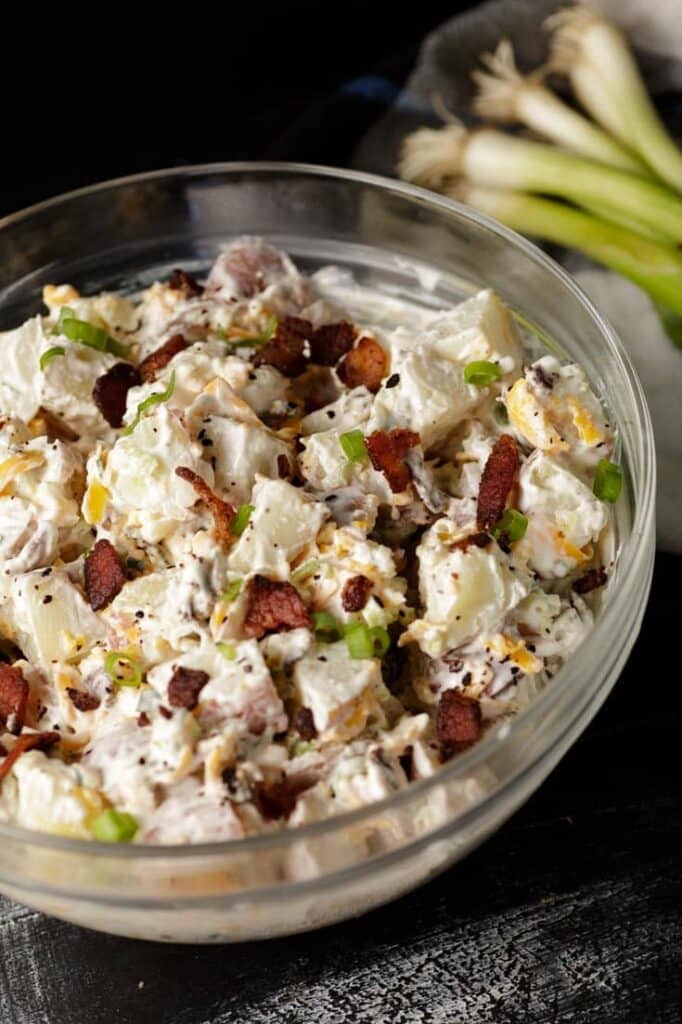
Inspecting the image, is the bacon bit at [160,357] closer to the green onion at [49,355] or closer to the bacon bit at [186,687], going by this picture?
the green onion at [49,355]

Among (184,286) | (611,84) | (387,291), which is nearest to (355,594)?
(184,286)

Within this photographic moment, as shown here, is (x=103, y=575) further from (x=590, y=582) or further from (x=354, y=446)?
(x=590, y=582)

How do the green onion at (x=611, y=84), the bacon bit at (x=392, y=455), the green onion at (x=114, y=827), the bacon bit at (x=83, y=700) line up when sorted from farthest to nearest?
the green onion at (x=611, y=84), the bacon bit at (x=392, y=455), the bacon bit at (x=83, y=700), the green onion at (x=114, y=827)

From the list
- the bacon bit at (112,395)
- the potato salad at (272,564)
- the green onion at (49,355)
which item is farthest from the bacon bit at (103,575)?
the green onion at (49,355)

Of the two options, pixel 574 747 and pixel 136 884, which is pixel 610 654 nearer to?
pixel 574 747

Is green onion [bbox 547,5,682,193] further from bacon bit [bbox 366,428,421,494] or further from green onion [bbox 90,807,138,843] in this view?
green onion [bbox 90,807,138,843]

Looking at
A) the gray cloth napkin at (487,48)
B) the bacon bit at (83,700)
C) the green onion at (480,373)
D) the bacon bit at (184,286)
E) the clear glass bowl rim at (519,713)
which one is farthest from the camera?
the gray cloth napkin at (487,48)

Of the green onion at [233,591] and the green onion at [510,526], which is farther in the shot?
the green onion at [510,526]
